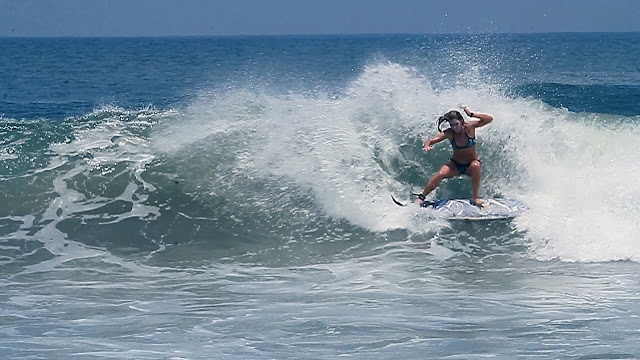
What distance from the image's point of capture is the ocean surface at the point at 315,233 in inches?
274

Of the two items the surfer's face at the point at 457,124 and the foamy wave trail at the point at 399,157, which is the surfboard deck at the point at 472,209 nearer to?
the foamy wave trail at the point at 399,157

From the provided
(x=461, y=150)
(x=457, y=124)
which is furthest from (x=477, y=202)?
(x=457, y=124)

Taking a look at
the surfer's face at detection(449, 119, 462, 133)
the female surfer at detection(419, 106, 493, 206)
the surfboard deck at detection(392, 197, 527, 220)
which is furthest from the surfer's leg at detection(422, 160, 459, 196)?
the surfer's face at detection(449, 119, 462, 133)

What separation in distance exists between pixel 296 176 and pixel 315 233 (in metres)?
1.36

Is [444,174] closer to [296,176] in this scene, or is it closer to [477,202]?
[477,202]

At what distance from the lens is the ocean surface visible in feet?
22.8

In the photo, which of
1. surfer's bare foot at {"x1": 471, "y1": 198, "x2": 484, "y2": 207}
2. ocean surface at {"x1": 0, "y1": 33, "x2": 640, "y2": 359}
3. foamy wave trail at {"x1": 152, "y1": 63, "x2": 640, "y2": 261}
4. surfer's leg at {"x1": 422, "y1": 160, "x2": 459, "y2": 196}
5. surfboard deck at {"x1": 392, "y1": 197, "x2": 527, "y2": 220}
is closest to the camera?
ocean surface at {"x1": 0, "y1": 33, "x2": 640, "y2": 359}

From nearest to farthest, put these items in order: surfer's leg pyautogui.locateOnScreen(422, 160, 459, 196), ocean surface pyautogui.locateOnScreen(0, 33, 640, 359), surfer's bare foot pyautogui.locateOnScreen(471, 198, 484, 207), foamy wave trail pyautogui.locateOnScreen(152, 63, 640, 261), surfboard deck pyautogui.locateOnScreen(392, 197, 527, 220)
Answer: ocean surface pyautogui.locateOnScreen(0, 33, 640, 359) < surfboard deck pyautogui.locateOnScreen(392, 197, 527, 220) < surfer's bare foot pyautogui.locateOnScreen(471, 198, 484, 207) < foamy wave trail pyautogui.locateOnScreen(152, 63, 640, 261) < surfer's leg pyautogui.locateOnScreen(422, 160, 459, 196)

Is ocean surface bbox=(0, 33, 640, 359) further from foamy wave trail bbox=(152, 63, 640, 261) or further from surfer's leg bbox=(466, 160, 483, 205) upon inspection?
surfer's leg bbox=(466, 160, 483, 205)

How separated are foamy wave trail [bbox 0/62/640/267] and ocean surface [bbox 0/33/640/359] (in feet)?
0.12

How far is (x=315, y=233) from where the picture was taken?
36.5 ft

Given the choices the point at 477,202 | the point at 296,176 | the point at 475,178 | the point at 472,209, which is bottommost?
the point at 472,209

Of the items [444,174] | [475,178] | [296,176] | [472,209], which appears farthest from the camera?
[296,176]

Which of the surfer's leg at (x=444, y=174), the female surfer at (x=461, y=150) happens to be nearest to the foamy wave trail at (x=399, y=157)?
the surfer's leg at (x=444, y=174)
